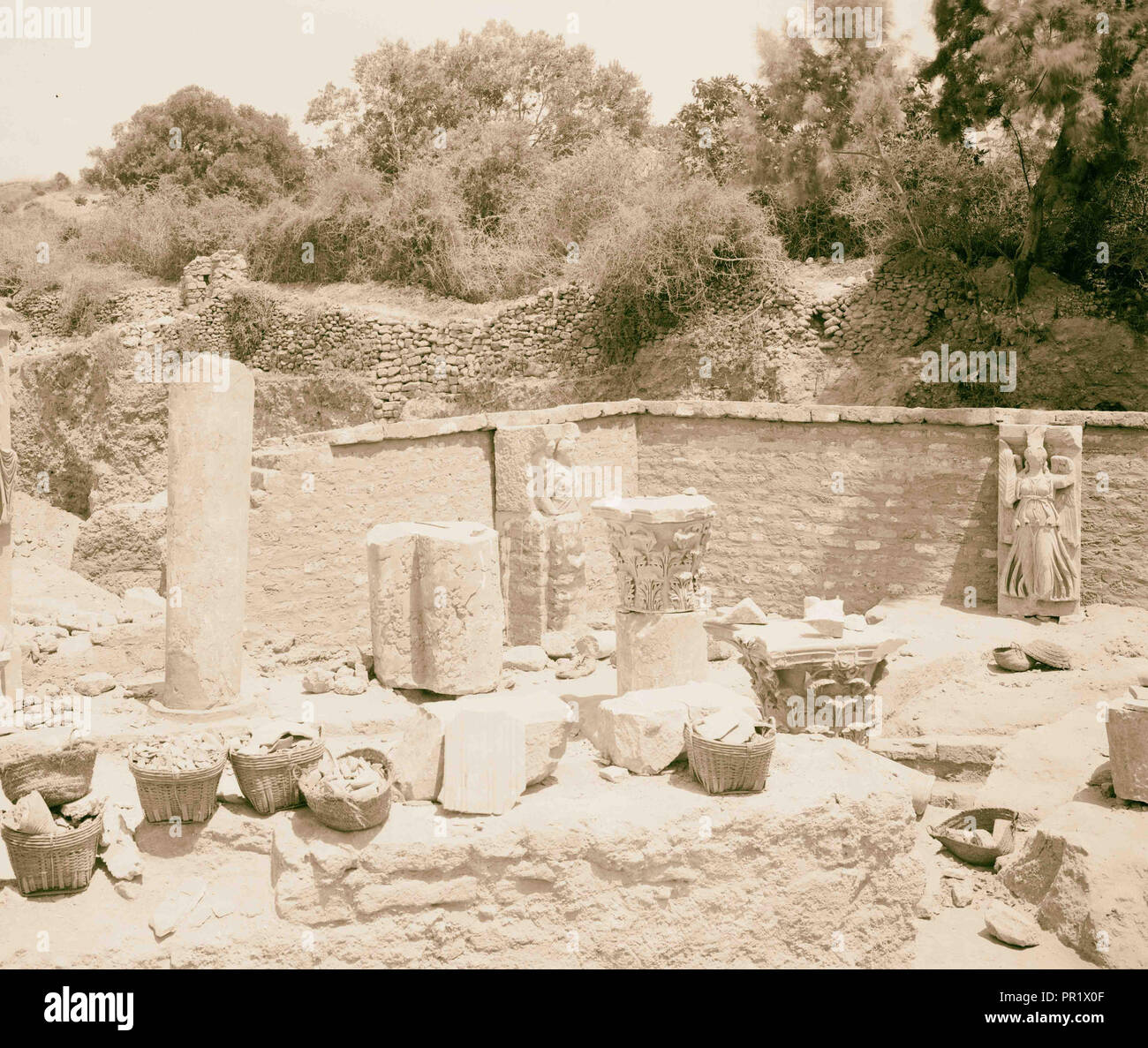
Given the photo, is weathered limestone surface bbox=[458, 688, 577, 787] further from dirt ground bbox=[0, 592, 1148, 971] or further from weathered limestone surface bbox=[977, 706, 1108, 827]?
weathered limestone surface bbox=[977, 706, 1108, 827]

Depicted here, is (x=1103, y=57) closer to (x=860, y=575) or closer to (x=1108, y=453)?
(x=1108, y=453)

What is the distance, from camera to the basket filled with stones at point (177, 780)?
20.5 feet

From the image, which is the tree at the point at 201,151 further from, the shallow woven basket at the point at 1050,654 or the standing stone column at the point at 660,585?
the shallow woven basket at the point at 1050,654

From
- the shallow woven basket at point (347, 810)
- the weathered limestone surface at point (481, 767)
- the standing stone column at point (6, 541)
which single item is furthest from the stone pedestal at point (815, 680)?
the standing stone column at point (6, 541)

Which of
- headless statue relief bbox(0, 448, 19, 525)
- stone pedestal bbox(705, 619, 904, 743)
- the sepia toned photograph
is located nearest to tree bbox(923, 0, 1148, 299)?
the sepia toned photograph

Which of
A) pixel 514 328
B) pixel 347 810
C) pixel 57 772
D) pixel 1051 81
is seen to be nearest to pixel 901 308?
pixel 1051 81

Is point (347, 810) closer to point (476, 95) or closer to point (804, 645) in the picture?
point (804, 645)

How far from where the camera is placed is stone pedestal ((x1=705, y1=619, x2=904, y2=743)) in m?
8.99

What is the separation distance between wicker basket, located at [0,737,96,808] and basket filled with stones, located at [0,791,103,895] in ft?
0.58

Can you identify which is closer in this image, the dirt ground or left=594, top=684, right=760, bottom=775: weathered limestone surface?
the dirt ground

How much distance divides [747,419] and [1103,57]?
6911mm

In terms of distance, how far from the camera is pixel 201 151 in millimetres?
27531

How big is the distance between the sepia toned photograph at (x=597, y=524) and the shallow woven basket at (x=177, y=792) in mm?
24
